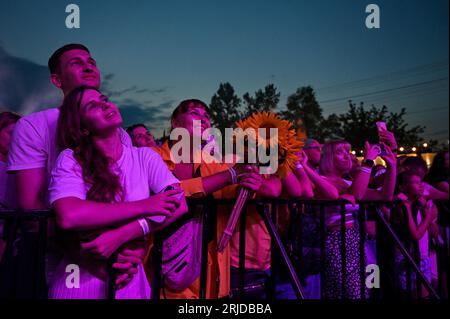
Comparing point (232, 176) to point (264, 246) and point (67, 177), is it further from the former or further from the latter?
point (67, 177)

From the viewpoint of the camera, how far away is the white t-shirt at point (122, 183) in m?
1.74

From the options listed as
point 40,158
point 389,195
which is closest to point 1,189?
point 40,158

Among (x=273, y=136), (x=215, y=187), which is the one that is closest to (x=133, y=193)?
(x=215, y=187)

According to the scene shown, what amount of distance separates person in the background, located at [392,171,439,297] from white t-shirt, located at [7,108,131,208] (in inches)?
123

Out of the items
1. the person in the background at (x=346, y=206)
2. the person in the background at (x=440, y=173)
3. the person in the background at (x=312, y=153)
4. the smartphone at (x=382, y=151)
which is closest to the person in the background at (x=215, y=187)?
the person in the background at (x=346, y=206)

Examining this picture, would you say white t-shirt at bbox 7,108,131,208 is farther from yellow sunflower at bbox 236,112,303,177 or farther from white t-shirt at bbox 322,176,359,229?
white t-shirt at bbox 322,176,359,229

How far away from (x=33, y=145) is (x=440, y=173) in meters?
4.76

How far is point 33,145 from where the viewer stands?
209 centimetres

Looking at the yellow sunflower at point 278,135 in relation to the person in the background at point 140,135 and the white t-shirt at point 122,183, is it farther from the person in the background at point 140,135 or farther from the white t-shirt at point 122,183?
the person in the background at point 140,135

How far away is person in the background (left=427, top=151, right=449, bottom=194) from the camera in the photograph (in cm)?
481

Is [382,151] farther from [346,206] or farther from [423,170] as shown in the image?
A: [423,170]

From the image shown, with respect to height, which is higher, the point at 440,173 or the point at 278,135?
the point at 278,135
